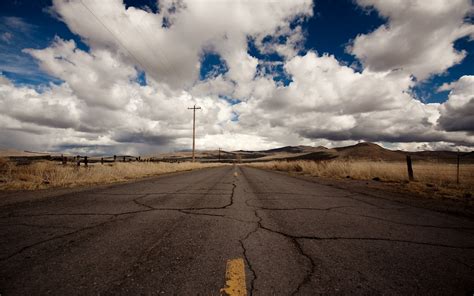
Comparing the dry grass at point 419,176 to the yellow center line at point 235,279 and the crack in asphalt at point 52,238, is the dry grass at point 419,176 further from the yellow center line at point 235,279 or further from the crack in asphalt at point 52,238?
the crack in asphalt at point 52,238

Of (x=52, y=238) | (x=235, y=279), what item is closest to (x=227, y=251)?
(x=235, y=279)

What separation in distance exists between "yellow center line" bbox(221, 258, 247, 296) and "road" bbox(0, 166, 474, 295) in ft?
0.12

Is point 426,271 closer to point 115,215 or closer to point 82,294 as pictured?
point 82,294

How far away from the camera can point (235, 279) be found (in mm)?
2350

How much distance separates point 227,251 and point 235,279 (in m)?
0.78

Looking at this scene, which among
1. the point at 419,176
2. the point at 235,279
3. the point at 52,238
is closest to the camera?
the point at 235,279

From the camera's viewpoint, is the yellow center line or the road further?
the road

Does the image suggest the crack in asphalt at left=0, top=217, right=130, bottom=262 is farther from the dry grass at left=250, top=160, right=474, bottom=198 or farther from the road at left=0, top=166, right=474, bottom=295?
the dry grass at left=250, top=160, right=474, bottom=198

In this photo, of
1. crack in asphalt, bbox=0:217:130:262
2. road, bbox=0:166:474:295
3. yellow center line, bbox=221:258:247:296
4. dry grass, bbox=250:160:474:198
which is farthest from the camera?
dry grass, bbox=250:160:474:198

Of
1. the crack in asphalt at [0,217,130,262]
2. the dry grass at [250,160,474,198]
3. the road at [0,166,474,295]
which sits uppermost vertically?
the dry grass at [250,160,474,198]

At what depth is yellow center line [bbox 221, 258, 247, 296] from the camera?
2.14m

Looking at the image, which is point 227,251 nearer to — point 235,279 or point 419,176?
point 235,279

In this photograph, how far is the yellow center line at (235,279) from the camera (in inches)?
84.2

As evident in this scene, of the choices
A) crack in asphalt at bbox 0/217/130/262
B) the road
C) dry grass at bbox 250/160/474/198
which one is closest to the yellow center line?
the road
